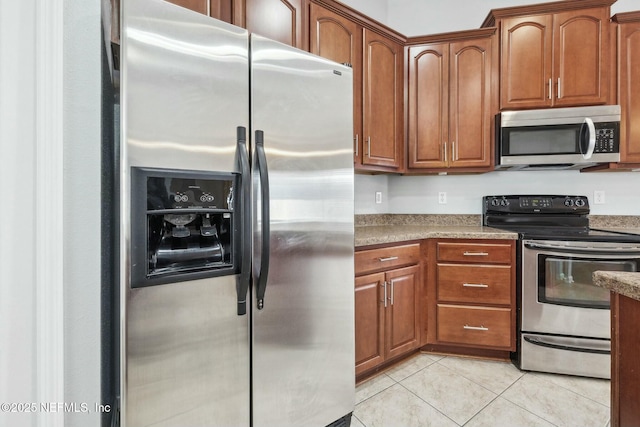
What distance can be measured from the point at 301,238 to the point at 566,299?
75.0 inches

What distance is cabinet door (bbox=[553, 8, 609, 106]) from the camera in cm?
240

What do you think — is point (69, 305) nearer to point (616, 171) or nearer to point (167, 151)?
point (167, 151)

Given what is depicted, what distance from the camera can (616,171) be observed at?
265 cm

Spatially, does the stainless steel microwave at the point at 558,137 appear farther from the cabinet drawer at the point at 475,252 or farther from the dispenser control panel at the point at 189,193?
the dispenser control panel at the point at 189,193

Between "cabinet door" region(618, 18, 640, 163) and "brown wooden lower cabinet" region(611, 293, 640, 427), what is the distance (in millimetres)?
2119

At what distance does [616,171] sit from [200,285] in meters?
3.17

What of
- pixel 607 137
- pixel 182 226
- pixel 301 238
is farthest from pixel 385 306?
pixel 607 137

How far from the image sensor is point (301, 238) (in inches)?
55.7

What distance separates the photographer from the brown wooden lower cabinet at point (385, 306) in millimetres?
1990

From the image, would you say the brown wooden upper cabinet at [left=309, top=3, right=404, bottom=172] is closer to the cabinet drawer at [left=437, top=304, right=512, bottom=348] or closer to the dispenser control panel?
the cabinet drawer at [left=437, top=304, right=512, bottom=348]

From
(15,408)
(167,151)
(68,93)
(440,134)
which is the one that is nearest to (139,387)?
(15,408)

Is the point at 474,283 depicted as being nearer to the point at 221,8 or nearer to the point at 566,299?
the point at 566,299

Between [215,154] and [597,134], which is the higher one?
[597,134]

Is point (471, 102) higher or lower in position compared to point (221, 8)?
lower
